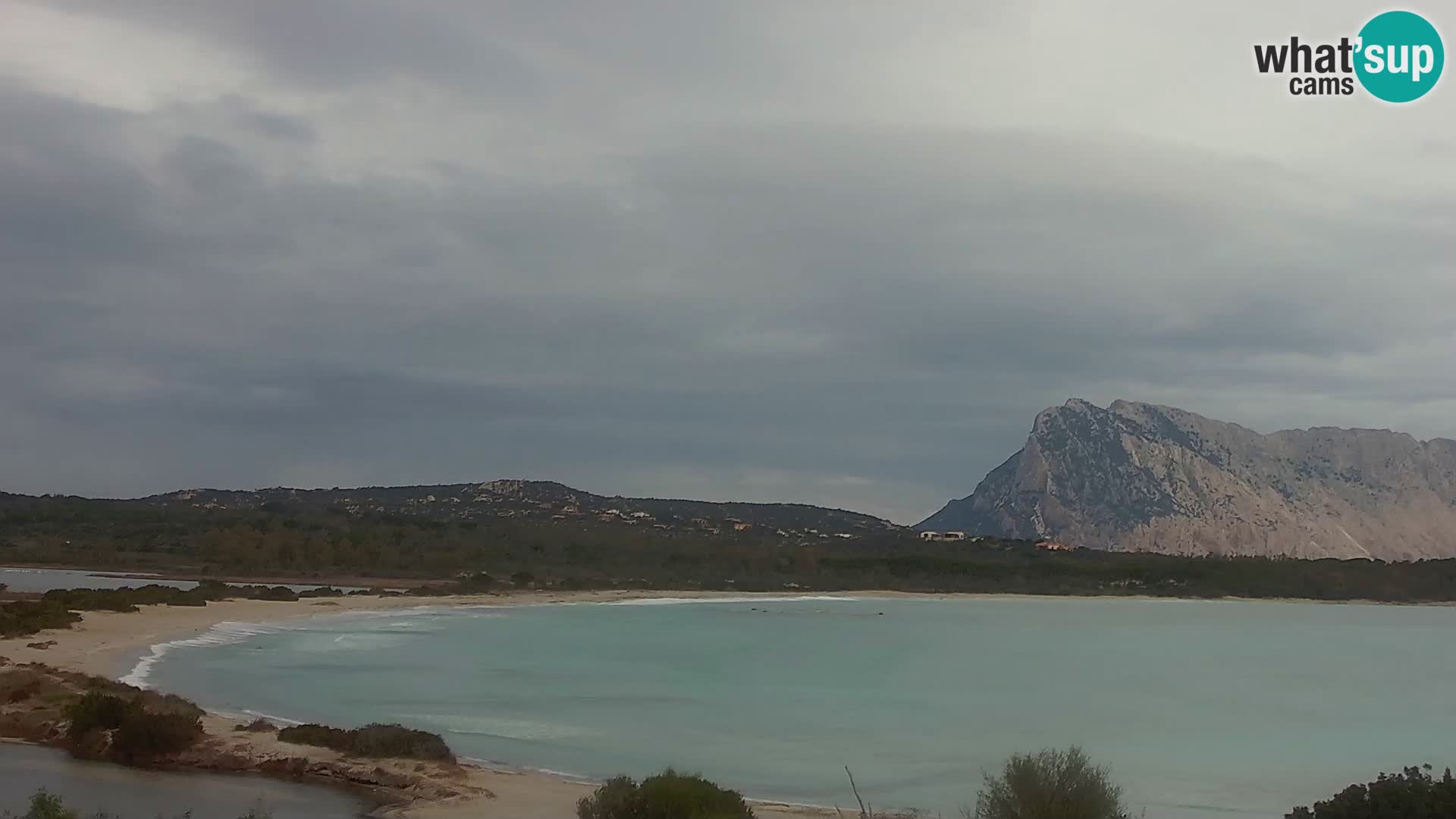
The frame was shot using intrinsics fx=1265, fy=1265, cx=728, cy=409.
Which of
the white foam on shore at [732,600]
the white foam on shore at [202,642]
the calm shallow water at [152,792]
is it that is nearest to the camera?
the calm shallow water at [152,792]

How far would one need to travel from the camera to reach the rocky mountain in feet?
452

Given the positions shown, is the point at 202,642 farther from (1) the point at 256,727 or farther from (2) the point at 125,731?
(2) the point at 125,731

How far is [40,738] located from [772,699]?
15009mm

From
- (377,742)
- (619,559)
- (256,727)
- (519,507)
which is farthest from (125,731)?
(519,507)

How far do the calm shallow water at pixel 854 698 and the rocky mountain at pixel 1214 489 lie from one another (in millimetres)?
86926

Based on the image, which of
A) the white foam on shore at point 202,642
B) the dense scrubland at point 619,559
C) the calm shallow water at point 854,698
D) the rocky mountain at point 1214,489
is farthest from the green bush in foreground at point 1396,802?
the rocky mountain at point 1214,489

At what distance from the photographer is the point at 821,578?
87.2 meters

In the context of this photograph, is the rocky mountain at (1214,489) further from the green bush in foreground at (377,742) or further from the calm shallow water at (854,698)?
the green bush in foreground at (377,742)

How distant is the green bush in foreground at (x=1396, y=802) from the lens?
29.4 feet

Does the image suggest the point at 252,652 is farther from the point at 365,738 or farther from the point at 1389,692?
the point at 1389,692

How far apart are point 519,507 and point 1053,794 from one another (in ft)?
348

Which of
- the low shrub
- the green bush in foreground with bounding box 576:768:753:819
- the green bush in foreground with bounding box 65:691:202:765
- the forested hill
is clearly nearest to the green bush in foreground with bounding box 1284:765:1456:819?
the green bush in foreground with bounding box 576:768:753:819

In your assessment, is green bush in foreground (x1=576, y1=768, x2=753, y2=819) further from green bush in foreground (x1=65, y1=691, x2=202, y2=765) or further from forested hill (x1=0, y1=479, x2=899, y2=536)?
forested hill (x1=0, y1=479, x2=899, y2=536)

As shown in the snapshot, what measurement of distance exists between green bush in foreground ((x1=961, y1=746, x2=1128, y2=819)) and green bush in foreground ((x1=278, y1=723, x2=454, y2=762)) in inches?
265
